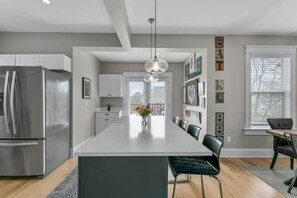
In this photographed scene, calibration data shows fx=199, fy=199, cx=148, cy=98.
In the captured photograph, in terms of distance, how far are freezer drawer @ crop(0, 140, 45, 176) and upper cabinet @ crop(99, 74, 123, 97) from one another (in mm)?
3678

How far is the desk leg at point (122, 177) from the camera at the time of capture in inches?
58.2

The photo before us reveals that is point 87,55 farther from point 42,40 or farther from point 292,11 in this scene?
point 292,11

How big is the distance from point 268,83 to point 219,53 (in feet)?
4.09

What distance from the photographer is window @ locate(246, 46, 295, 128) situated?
4.20m

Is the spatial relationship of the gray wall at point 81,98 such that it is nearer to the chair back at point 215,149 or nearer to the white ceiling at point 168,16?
the white ceiling at point 168,16

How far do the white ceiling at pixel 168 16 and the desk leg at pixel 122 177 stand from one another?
87.3 inches

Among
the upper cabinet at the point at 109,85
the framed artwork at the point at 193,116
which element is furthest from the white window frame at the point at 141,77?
the framed artwork at the point at 193,116

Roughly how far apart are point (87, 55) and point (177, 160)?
4.04 m

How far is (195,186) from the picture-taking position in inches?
108

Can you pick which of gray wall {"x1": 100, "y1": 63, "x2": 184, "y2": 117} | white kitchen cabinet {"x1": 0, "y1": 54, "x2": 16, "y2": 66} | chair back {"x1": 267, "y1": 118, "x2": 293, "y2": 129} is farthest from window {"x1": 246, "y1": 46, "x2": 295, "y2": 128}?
white kitchen cabinet {"x1": 0, "y1": 54, "x2": 16, "y2": 66}

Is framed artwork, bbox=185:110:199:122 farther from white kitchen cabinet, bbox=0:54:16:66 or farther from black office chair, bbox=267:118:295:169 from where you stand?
white kitchen cabinet, bbox=0:54:16:66

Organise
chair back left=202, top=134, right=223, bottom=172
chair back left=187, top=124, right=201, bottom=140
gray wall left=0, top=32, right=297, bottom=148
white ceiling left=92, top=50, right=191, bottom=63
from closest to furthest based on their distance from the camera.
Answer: chair back left=202, top=134, right=223, bottom=172
chair back left=187, top=124, right=201, bottom=140
gray wall left=0, top=32, right=297, bottom=148
white ceiling left=92, top=50, right=191, bottom=63

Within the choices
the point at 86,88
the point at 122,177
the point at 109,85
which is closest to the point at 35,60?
the point at 86,88

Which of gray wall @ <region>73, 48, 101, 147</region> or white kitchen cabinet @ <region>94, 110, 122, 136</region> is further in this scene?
white kitchen cabinet @ <region>94, 110, 122, 136</region>
